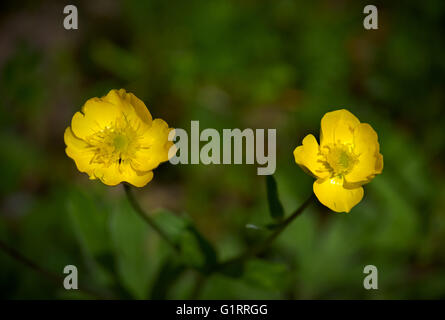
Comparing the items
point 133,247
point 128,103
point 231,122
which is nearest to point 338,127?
point 128,103

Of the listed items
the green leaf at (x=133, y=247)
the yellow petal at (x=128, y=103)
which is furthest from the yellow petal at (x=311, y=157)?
the green leaf at (x=133, y=247)

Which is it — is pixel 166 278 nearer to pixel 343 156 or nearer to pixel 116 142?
pixel 116 142

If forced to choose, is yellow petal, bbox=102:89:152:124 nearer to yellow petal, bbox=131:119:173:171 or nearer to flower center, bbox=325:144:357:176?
yellow petal, bbox=131:119:173:171

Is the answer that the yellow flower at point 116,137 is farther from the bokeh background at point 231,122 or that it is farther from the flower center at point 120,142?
the bokeh background at point 231,122

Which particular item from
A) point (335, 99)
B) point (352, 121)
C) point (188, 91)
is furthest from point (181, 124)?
point (352, 121)

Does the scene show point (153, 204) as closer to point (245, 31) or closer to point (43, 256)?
point (43, 256)
